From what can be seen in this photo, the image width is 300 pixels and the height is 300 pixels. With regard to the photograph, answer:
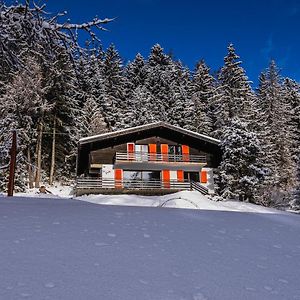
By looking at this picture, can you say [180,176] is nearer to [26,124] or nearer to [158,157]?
[158,157]

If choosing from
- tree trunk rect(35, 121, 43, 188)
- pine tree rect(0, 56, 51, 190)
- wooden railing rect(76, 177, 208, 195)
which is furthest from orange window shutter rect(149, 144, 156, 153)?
tree trunk rect(35, 121, 43, 188)

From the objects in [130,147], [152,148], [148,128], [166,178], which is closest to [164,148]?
[152,148]

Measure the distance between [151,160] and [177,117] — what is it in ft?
43.4

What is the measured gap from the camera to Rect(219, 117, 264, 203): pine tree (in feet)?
90.4

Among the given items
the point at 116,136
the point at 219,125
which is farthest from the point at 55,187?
the point at 219,125

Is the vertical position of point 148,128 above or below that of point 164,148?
above

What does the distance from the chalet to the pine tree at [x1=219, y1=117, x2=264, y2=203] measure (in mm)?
1940

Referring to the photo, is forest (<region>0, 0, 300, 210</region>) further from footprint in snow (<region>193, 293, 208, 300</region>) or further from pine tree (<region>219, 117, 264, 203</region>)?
footprint in snow (<region>193, 293, 208, 300</region>)

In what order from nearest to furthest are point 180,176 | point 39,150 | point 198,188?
point 198,188
point 180,176
point 39,150

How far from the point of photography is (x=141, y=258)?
346 centimetres

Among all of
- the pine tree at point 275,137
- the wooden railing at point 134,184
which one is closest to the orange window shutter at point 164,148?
the wooden railing at point 134,184

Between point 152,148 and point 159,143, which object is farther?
point 159,143

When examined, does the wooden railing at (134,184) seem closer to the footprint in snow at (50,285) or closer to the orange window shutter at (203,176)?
the orange window shutter at (203,176)

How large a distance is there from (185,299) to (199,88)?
4929 cm
